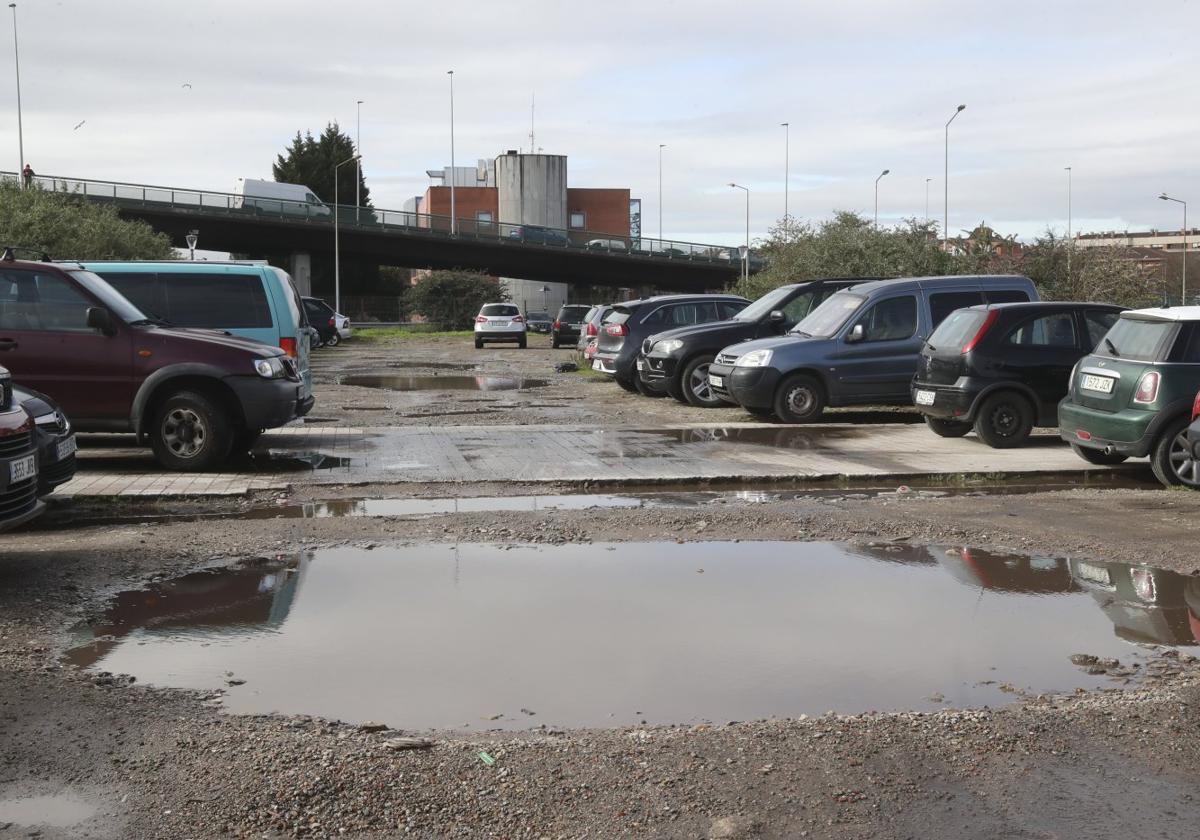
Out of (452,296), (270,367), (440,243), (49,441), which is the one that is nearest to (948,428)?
(270,367)

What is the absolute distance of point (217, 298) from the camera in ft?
48.3

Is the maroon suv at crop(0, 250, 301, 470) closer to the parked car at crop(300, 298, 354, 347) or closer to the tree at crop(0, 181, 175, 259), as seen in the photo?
the tree at crop(0, 181, 175, 259)

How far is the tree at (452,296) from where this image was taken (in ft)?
244

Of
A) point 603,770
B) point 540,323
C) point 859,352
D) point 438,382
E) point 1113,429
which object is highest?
point 540,323

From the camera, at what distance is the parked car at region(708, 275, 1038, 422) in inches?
670

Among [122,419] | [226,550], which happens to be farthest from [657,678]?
[122,419]

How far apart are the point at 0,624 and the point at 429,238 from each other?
234 feet

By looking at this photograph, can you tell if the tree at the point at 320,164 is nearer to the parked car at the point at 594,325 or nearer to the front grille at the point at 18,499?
the parked car at the point at 594,325

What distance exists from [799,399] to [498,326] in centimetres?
3265

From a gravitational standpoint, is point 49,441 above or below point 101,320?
below

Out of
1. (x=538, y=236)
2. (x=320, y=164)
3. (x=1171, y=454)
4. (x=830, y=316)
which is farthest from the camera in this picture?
(x=320, y=164)

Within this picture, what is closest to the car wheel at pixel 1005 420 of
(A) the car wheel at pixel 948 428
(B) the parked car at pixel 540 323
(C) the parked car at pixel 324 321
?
(A) the car wheel at pixel 948 428

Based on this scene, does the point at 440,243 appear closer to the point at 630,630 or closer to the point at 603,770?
the point at 630,630

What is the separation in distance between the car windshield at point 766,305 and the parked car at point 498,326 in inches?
1105
